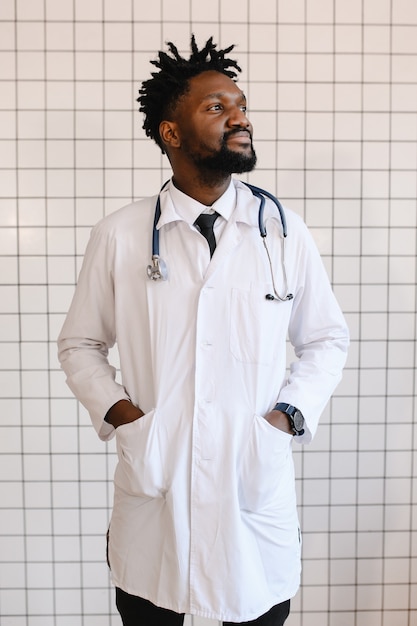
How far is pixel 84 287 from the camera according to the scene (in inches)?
63.7

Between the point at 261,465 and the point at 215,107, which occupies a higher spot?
the point at 215,107

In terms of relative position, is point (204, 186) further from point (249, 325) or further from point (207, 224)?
point (249, 325)

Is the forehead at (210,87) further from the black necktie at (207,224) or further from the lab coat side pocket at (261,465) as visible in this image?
the lab coat side pocket at (261,465)

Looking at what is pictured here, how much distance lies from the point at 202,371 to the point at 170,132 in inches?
21.4

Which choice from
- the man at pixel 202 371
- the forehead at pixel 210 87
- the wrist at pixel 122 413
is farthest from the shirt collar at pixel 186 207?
the wrist at pixel 122 413

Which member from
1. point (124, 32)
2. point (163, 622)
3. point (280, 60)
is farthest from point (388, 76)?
point (163, 622)

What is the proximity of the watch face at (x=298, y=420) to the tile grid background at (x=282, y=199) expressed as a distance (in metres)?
1.03

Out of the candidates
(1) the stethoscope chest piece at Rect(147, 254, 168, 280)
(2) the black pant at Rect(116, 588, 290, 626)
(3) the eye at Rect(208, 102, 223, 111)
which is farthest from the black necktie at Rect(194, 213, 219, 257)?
(2) the black pant at Rect(116, 588, 290, 626)

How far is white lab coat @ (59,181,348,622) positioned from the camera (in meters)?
1.47

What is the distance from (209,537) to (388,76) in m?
1.75

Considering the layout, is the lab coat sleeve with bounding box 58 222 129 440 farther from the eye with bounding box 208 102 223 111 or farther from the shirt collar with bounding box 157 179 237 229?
the eye with bounding box 208 102 223 111

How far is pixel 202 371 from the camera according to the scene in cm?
148

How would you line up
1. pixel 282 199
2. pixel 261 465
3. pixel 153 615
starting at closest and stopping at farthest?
pixel 261 465
pixel 153 615
pixel 282 199

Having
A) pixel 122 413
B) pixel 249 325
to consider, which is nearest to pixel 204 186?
pixel 249 325
